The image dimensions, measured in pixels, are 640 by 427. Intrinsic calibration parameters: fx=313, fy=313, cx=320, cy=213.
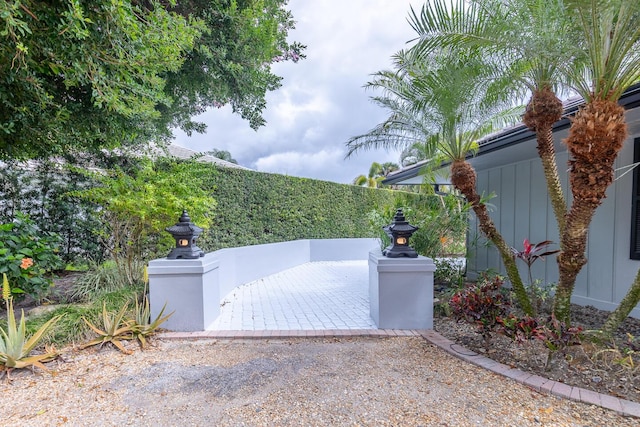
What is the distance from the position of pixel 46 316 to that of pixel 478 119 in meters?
7.67

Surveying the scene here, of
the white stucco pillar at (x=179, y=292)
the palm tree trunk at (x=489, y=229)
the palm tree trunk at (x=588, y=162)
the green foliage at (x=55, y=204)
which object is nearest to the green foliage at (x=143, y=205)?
the green foliage at (x=55, y=204)

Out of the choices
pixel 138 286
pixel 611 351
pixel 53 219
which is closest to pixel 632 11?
pixel 611 351

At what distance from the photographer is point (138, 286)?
5844 mm

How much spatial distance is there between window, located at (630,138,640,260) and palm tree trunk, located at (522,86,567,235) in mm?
2252

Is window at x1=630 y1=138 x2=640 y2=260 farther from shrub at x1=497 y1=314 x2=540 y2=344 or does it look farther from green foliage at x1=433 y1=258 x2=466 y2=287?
shrub at x1=497 y1=314 x2=540 y2=344

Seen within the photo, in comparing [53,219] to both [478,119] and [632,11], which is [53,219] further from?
[632,11]

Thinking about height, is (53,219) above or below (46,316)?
above

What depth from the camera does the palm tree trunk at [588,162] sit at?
3.34 m

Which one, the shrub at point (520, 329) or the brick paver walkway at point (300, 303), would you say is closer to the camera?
the shrub at point (520, 329)

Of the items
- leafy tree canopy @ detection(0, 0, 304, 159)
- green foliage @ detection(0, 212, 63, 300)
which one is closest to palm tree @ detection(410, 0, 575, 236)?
leafy tree canopy @ detection(0, 0, 304, 159)

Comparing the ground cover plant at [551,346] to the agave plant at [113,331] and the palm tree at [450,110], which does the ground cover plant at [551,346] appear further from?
the agave plant at [113,331]

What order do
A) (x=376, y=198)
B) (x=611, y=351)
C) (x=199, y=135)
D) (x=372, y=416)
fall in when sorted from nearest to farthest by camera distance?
(x=372, y=416), (x=611, y=351), (x=199, y=135), (x=376, y=198)

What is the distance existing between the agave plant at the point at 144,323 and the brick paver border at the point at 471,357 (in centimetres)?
18

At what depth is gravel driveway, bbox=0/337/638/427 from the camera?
2734 mm
